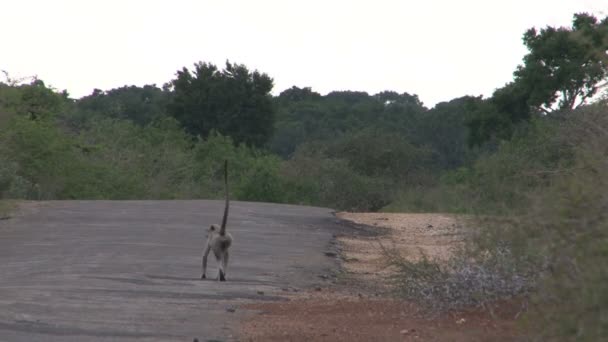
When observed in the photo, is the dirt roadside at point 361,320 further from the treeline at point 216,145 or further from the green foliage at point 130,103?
the green foliage at point 130,103

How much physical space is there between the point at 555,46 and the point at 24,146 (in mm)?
20831

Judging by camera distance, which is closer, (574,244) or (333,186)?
(574,244)

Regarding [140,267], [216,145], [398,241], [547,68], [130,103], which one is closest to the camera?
[140,267]

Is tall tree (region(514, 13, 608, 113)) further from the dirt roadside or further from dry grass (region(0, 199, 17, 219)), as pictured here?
the dirt roadside

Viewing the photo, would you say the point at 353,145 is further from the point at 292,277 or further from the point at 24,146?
the point at 292,277

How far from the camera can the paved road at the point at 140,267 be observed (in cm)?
1260

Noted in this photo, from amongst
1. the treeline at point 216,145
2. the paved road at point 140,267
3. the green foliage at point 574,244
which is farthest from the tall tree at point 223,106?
the green foliage at point 574,244

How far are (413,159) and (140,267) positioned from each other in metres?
44.1

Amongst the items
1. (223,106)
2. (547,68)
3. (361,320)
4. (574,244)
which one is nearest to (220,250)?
(361,320)

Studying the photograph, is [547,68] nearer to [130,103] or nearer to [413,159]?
[413,159]

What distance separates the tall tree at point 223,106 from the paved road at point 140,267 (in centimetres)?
4183

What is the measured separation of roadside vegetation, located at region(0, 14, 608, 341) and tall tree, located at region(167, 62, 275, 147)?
91mm

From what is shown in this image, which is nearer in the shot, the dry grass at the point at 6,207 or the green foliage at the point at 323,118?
the dry grass at the point at 6,207

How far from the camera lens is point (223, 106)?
77.4 metres
